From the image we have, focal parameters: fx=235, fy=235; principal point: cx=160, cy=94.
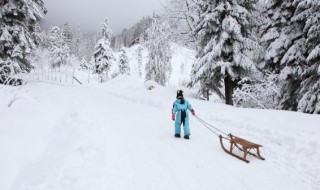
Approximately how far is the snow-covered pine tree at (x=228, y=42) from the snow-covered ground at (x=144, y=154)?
4.11m

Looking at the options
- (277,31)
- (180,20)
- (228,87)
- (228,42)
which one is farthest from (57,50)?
(277,31)

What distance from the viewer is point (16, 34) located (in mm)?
17375

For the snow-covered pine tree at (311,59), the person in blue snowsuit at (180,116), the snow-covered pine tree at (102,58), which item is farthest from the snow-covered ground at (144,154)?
the snow-covered pine tree at (102,58)

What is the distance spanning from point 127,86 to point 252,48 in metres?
14.0

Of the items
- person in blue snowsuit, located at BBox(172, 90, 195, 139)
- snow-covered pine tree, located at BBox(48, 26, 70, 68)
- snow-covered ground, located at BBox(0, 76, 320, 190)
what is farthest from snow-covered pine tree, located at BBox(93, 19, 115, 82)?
person in blue snowsuit, located at BBox(172, 90, 195, 139)

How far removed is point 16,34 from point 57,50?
4200cm

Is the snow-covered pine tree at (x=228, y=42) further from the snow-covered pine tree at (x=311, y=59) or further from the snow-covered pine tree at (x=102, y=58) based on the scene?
the snow-covered pine tree at (x=102, y=58)

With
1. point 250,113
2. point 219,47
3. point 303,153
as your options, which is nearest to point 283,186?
point 303,153

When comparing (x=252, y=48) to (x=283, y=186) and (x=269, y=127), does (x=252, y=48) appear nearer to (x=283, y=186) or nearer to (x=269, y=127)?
(x=269, y=127)

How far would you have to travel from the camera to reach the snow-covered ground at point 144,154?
4.93 meters

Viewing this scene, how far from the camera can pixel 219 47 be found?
13758mm

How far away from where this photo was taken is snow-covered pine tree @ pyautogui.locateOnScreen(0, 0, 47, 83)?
16906 mm

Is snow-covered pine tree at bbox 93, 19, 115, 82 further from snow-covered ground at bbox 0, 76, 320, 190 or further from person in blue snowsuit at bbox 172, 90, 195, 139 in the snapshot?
person in blue snowsuit at bbox 172, 90, 195, 139

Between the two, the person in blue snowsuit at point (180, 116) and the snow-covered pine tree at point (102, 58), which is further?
the snow-covered pine tree at point (102, 58)
